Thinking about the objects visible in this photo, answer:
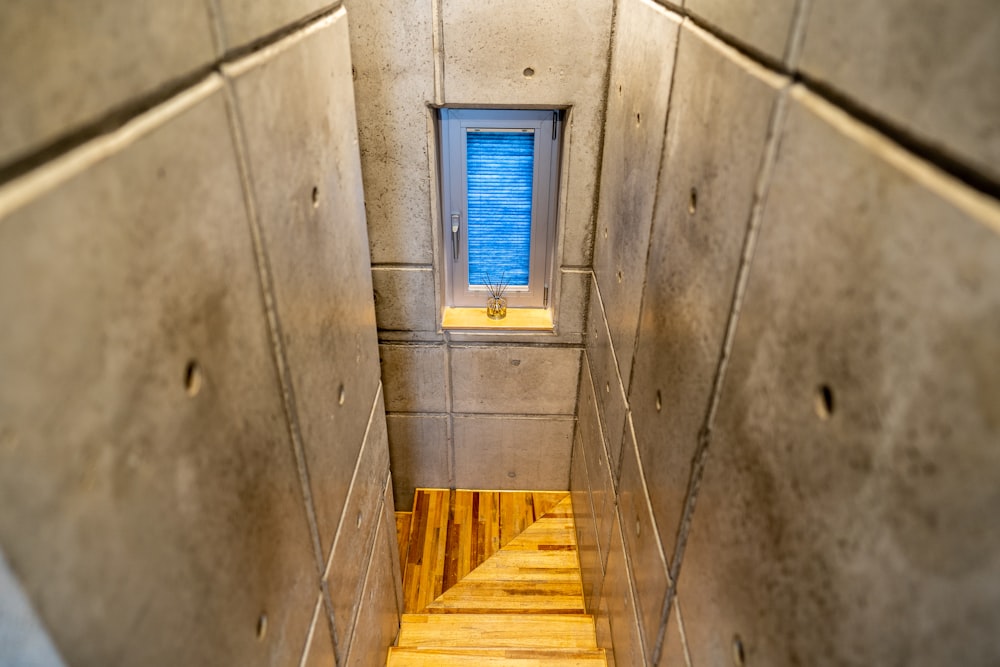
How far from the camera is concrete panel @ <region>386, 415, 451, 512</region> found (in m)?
4.50

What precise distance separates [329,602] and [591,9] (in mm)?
2921


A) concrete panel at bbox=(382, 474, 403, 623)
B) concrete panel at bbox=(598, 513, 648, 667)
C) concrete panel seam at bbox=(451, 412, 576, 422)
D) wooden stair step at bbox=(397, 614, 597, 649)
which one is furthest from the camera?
concrete panel seam at bbox=(451, 412, 576, 422)

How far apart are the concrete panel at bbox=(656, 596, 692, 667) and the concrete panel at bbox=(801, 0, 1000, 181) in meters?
1.43

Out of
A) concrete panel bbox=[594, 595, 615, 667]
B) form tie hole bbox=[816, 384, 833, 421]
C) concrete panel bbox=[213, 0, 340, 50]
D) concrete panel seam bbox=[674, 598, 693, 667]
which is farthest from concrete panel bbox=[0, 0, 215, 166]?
concrete panel bbox=[594, 595, 615, 667]

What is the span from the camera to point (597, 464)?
3.48 metres

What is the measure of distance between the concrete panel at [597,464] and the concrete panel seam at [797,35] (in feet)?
6.55

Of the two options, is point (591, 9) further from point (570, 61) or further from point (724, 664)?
point (724, 664)

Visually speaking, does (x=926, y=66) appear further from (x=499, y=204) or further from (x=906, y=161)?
(x=499, y=204)

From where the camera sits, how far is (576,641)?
3.38 m

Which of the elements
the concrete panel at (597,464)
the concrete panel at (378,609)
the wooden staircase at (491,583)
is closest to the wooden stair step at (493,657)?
the wooden staircase at (491,583)

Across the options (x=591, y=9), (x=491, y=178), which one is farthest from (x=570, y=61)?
(x=491, y=178)

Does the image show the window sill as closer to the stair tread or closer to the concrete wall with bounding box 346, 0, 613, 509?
the concrete wall with bounding box 346, 0, 613, 509

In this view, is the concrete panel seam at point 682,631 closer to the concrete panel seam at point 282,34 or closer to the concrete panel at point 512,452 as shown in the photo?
the concrete panel seam at point 282,34

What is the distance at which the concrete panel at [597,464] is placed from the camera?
120 inches
